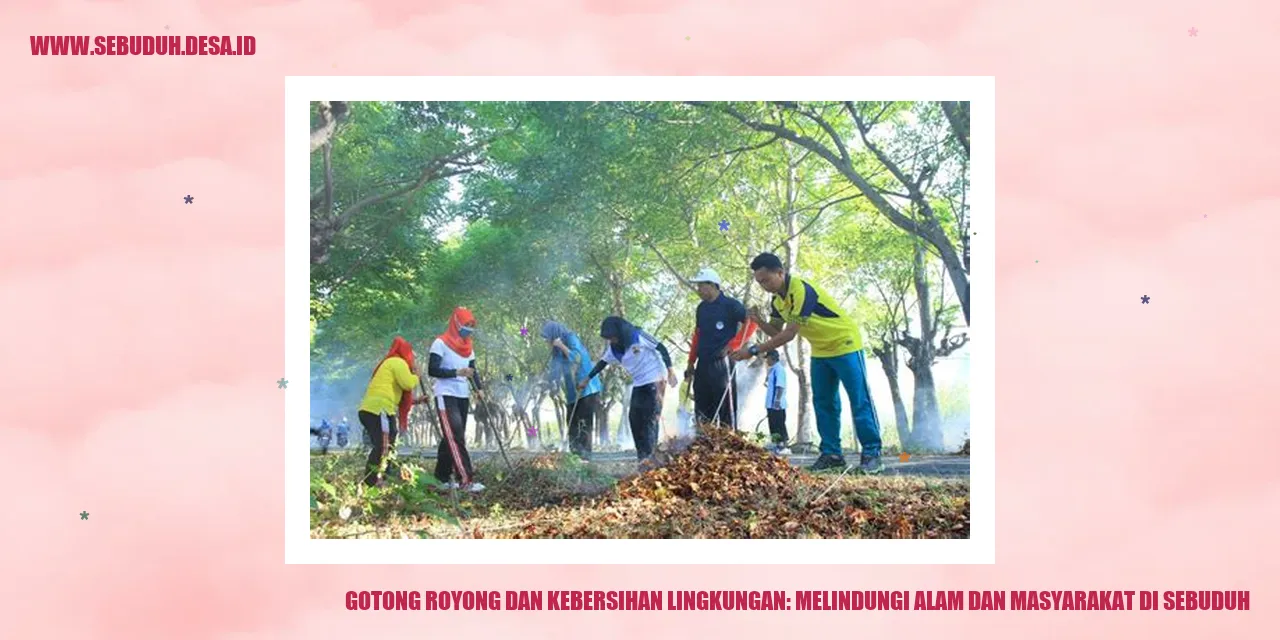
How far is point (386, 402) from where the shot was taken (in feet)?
22.6

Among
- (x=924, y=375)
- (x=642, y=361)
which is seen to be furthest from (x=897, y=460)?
(x=642, y=361)

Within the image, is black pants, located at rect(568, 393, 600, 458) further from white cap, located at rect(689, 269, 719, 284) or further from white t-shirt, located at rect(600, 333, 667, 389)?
white cap, located at rect(689, 269, 719, 284)

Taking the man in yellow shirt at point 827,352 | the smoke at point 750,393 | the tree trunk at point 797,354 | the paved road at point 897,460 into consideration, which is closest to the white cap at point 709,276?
the man in yellow shirt at point 827,352

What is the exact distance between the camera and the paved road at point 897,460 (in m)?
6.78

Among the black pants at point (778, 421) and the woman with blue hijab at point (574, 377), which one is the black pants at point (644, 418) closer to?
the woman with blue hijab at point (574, 377)

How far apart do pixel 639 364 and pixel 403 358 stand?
1.55 metres

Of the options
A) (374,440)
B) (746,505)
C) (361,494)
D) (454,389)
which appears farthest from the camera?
(454,389)

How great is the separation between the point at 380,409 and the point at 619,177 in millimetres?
2181

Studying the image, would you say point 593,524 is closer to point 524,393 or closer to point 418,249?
point 524,393

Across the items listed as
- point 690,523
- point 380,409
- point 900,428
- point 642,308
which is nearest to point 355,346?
point 380,409

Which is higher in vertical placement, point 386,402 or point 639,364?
point 639,364

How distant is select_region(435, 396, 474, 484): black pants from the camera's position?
273 inches

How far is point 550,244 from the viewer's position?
6.95m

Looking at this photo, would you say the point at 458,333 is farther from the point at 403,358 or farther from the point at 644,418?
the point at 644,418
